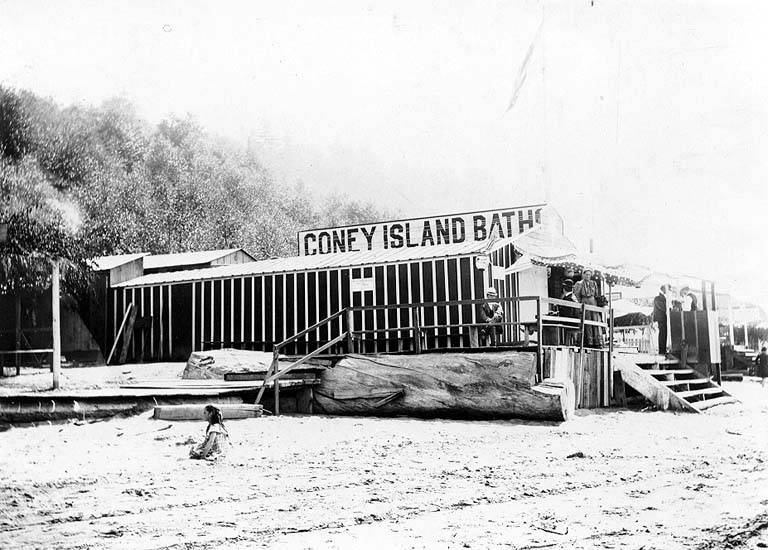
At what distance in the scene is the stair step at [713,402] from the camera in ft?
39.2

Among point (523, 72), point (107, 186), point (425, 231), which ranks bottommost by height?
point (107, 186)

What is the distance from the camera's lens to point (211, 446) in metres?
7.54

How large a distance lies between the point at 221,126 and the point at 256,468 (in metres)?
4.59

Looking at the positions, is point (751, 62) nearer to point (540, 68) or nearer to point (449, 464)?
point (540, 68)

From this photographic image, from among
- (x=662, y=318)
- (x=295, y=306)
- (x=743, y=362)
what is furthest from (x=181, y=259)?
(x=743, y=362)

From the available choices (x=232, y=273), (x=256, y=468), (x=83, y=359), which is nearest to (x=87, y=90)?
(x=256, y=468)

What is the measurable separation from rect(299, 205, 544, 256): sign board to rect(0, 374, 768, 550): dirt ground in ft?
33.4

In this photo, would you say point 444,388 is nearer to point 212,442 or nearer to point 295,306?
point 212,442

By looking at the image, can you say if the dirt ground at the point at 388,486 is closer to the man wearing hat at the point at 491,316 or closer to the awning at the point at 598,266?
the man wearing hat at the point at 491,316

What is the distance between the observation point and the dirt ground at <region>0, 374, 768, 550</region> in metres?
4.66

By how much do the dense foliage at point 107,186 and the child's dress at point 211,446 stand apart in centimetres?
306

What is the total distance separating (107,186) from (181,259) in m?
10.6

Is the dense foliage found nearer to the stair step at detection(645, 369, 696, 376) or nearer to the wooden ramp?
the wooden ramp

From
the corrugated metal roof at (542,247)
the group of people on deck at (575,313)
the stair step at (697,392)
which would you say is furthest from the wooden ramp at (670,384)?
the corrugated metal roof at (542,247)
